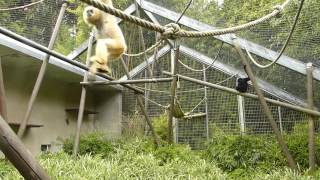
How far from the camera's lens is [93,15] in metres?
3.63

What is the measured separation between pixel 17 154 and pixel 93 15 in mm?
1964

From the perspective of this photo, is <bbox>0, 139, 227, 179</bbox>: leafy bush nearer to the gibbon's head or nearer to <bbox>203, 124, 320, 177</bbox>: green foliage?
<bbox>203, 124, 320, 177</bbox>: green foliage

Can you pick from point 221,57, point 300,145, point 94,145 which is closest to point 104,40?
point 300,145

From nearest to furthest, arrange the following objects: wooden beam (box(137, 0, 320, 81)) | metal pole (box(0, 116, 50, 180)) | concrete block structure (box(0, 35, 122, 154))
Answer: metal pole (box(0, 116, 50, 180)), wooden beam (box(137, 0, 320, 81)), concrete block structure (box(0, 35, 122, 154))

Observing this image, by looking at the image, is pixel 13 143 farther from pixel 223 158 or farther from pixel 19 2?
pixel 19 2

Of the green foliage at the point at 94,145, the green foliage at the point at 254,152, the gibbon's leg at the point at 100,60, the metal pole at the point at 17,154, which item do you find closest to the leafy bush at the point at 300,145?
the green foliage at the point at 254,152

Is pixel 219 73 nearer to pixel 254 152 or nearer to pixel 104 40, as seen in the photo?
pixel 254 152

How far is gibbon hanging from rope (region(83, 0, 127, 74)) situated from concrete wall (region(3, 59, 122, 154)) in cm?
458

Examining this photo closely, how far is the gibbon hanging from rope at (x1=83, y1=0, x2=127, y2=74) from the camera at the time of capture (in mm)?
3410

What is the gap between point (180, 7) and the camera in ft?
24.2

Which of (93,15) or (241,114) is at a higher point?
(93,15)

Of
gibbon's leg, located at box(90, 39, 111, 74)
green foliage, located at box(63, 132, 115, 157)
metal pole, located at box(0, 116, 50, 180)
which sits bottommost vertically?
green foliage, located at box(63, 132, 115, 157)

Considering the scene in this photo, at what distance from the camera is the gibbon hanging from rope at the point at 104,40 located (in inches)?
134

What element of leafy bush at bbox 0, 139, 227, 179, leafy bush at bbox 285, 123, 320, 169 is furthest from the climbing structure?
leafy bush at bbox 0, 139, 227, 179
